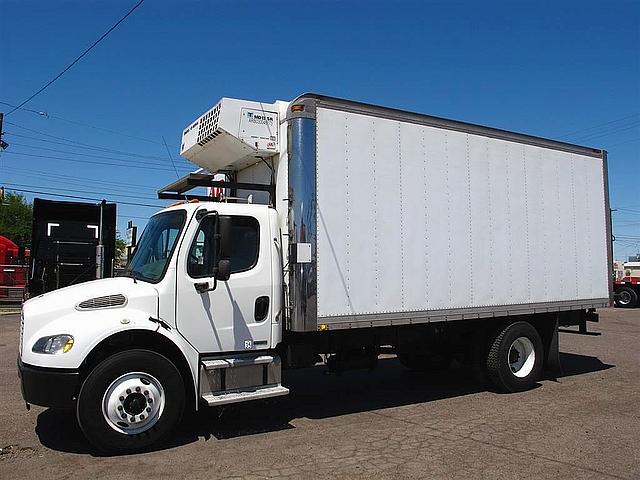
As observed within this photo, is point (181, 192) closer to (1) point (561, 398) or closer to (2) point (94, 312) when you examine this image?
(2) point (94, 312)

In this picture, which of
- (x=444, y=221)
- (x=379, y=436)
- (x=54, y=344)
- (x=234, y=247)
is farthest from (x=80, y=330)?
(x=444, y=221)

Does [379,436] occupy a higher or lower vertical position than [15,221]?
lower

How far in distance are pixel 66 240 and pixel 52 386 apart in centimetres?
983

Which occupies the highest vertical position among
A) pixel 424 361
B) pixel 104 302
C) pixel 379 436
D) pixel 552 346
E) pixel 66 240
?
pixel 66 240

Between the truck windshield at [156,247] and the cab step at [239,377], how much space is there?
1.14m

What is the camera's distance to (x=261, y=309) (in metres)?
6.50

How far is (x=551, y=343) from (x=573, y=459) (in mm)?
4017

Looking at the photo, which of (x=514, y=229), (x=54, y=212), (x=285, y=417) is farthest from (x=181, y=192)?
(x=54, y=212)

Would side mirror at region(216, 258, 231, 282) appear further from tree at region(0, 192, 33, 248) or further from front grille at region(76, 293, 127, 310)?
tree at region(0, 192, 33, 248)

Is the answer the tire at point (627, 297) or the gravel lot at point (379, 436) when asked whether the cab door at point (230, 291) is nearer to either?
the gravel lot at point (379, 436)

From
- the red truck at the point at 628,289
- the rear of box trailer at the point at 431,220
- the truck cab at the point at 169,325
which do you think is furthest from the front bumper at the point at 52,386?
the red truck at the point at 628,289

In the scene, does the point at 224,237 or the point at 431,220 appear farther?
the point at 431,220

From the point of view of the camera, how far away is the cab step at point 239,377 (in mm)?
6051

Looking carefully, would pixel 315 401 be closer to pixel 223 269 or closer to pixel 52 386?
pixel 223 269
